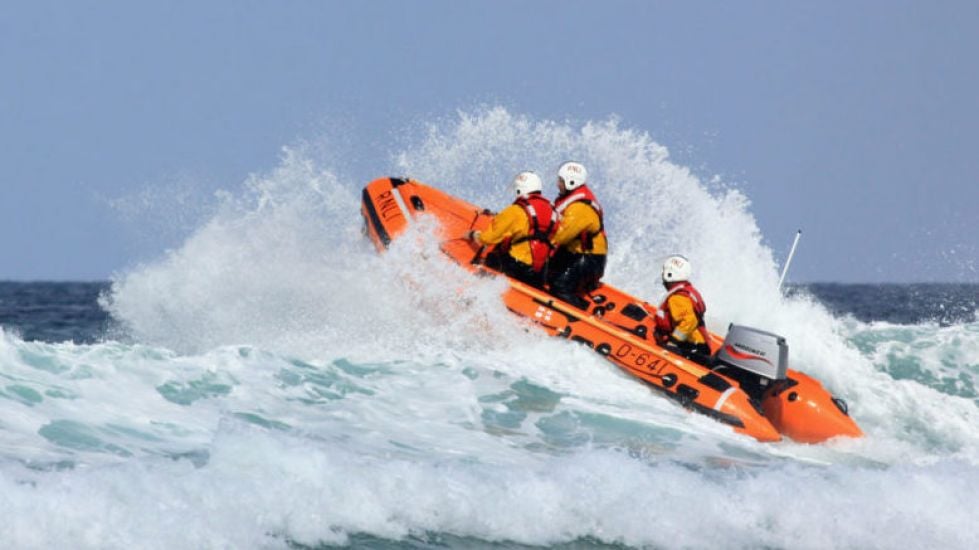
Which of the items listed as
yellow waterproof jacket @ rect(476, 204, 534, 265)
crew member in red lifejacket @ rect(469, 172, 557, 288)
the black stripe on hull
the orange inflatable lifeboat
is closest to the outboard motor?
the orange inflatable lifeboat

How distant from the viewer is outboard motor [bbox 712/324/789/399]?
31.2ft

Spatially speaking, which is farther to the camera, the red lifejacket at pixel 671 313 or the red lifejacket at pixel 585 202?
the red lifejacket at pixel 585 202

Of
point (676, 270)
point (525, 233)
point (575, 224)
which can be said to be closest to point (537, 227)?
point (525, 233)

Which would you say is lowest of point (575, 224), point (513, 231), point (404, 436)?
point (404, 436)

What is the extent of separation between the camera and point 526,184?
10.9m

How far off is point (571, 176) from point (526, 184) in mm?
442

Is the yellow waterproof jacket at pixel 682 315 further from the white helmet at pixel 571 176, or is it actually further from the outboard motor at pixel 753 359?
the white helmet at pixel 571 176

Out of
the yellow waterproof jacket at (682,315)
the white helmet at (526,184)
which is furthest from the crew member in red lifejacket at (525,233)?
the yellow waterproof jacket at (682,315)

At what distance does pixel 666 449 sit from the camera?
7992mm

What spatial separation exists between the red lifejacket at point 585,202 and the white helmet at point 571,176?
6 centimetres

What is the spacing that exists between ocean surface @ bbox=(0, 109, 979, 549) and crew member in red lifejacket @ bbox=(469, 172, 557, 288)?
38cm

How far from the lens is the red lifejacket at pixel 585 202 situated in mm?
10969

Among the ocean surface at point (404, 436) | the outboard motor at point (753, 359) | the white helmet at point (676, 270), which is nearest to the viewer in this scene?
the ocean surface at point (404, 436)

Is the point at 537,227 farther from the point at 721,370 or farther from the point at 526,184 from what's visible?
the point at 721,370
